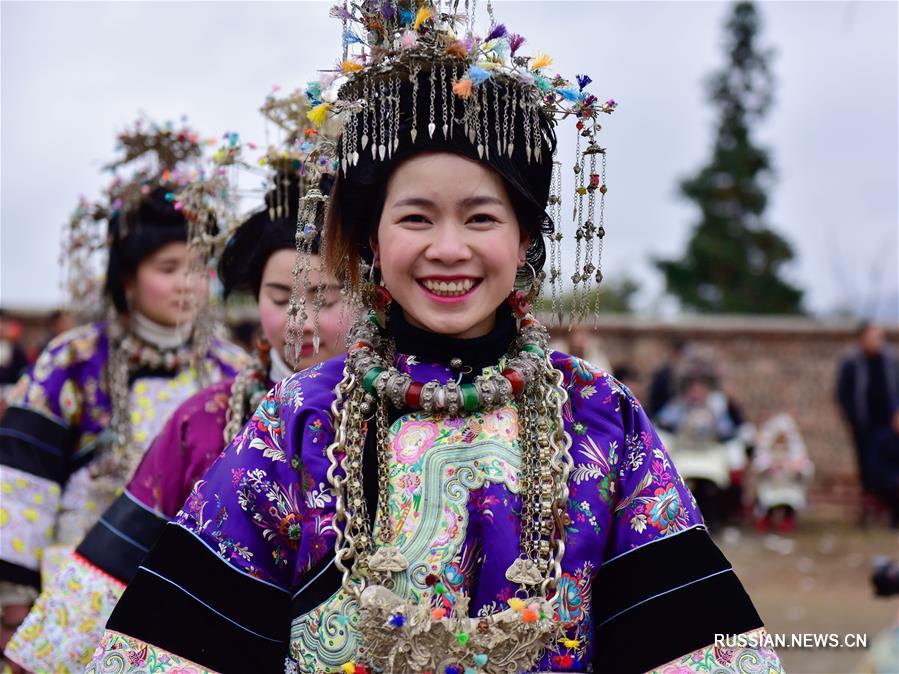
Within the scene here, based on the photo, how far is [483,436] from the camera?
2203mm

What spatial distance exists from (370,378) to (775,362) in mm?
10725

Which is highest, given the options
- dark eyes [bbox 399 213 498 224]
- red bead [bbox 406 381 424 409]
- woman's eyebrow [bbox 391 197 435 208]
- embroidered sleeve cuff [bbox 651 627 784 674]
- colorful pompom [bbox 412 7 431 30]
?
colorful pompom [bbox 412 7 431 30]

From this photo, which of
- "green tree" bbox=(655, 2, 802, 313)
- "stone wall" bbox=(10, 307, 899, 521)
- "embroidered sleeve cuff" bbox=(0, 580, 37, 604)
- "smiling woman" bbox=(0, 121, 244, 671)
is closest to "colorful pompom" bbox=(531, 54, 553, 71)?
"smiling woman" bbox=(0, 121, 244, 671)

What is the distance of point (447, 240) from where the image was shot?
7.02 feet

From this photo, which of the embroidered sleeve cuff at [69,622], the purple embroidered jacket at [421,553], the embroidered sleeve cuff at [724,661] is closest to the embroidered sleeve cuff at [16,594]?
the embroidered sleeve cuff at [69,622]

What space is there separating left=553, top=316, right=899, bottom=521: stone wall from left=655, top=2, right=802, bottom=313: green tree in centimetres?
1079

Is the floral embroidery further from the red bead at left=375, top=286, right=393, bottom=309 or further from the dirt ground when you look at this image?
the dirt ground

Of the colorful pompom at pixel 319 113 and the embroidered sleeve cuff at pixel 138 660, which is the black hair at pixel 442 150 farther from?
the embroidered sleeve cuff at pixel 138 660

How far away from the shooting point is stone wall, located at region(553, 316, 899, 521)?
39.9 ft

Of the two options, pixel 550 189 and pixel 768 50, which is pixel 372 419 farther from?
pixel 768 50

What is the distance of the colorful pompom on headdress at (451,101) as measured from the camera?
216 centimetres

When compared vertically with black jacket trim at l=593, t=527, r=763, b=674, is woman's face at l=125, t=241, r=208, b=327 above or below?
above

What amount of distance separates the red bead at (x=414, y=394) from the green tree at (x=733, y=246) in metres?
21.4

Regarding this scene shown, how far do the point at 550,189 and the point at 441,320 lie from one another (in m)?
0.38
